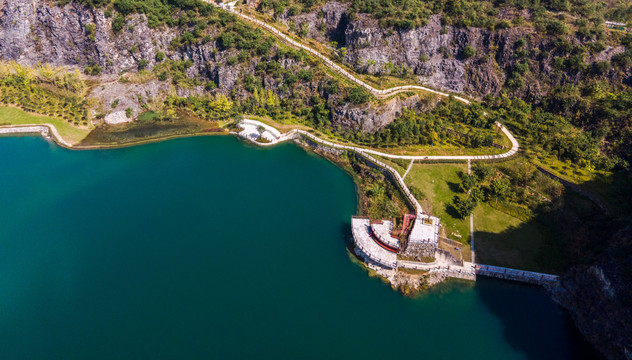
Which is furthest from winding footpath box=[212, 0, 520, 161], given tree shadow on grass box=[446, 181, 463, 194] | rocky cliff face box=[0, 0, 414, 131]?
tree shadow on grass box=[446, 181, 463, 194]

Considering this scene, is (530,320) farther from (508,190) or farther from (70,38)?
(70,38)

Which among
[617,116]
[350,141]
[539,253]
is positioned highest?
[617,116]

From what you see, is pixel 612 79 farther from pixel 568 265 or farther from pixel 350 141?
pixel 350 141

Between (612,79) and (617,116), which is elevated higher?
(612,79)

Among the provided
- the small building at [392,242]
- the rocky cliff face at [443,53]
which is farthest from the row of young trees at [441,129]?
the small building at [392,242]

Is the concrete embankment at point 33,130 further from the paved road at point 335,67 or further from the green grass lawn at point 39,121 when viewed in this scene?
the paved road at point 335,67

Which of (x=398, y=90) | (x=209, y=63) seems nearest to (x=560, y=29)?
(x=398, y=90)
